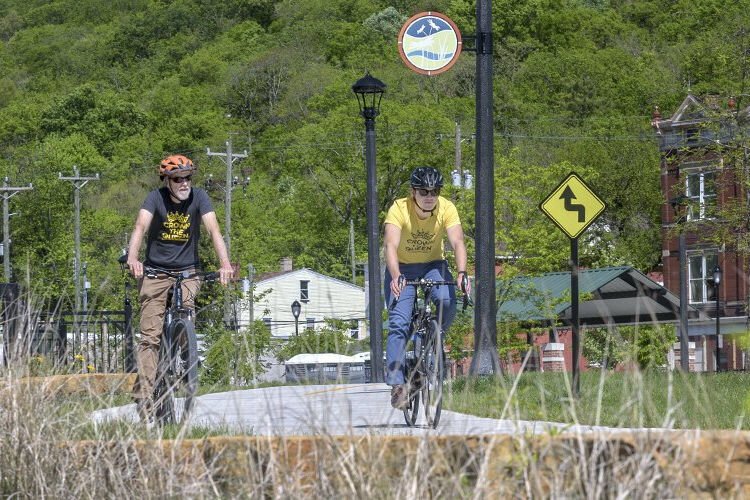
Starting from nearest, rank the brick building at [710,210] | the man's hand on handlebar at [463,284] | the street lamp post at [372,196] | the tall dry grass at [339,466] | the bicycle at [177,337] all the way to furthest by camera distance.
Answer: the tall dry grass at [339,466]
the bicycle at [177,337]
the man's hand on handlebar at [463,284]
the street lamp post at [372,196]
the brick building at [710,210]

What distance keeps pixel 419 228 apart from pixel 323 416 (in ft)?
15.1

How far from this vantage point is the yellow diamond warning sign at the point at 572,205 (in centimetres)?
1476

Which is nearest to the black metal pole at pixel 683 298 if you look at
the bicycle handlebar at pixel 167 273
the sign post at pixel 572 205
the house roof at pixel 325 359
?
the sign post at pixel 572 205

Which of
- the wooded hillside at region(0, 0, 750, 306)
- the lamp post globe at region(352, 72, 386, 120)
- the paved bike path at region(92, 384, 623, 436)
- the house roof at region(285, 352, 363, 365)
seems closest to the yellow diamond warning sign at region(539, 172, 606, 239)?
the paved bike path at region(92, 384, 623, 436)

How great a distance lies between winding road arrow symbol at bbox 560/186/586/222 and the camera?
14797 mm

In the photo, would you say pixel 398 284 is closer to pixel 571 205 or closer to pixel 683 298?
pixel 571 205

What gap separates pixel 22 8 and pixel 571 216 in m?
152

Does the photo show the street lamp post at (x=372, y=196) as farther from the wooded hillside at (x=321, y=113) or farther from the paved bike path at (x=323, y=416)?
the wooded hillside at (x=321, y=113)

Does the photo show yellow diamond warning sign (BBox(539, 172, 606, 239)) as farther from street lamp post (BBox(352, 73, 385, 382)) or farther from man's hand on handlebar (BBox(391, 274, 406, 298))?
street lamp post (BBox(352, 73, 385, 382))

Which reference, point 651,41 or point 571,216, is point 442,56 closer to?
point 571,216

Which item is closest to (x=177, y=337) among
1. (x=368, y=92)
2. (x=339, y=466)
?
(x=339, y=466)

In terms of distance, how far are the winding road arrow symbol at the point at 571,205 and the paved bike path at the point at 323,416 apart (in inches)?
99.9

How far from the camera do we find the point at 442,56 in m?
18.5

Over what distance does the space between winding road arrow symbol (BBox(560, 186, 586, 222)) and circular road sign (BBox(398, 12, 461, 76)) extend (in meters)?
4.01
